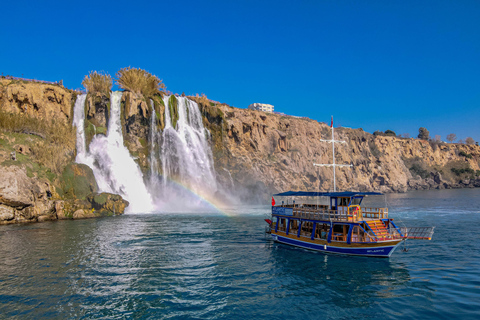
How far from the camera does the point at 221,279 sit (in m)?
19.2

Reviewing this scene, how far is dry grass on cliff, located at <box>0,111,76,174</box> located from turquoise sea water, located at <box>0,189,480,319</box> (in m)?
16.5

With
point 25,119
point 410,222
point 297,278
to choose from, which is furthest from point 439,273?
point 25,119

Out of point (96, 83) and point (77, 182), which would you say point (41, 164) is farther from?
point (96, 83)

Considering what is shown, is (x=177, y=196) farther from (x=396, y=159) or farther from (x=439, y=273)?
(x=396, y=159)

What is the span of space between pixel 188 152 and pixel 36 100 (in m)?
27.5

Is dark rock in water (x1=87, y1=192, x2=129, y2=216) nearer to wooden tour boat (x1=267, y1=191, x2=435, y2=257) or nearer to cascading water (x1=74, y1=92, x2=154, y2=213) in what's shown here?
cascading water (x1=74, y1=92, x2=154, y2=213)

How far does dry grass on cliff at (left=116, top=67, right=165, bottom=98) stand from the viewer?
63.6m

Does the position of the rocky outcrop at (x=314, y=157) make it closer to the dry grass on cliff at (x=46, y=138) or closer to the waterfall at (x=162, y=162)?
the waterfall at (x=162, y=162)

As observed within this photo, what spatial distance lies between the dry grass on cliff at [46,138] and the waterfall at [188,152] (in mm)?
16468

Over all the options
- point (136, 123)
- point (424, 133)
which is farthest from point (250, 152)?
point (424, 133)

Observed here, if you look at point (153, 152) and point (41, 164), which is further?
A: point (153, 152)

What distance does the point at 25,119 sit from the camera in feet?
157

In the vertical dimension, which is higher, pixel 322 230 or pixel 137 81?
pixel 137 81

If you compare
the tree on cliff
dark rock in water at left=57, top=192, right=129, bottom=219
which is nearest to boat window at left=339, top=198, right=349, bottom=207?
dark rock in water at left=57, top=192, right=129, bottom=219
